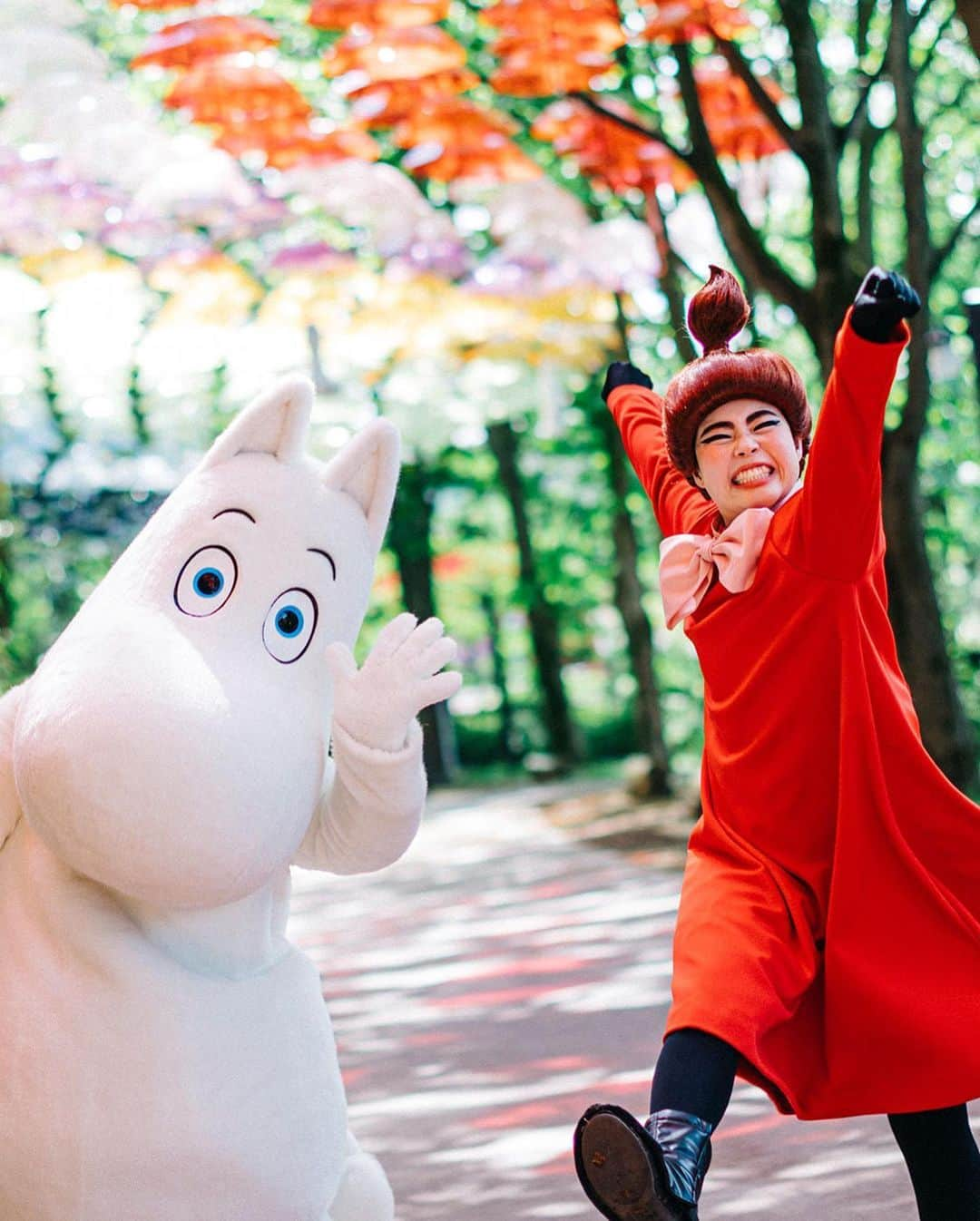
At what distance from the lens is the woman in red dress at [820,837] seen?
8.70 feet

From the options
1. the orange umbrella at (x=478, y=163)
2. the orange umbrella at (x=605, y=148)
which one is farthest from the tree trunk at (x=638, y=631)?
the orange umbrella at (x=478, y=163)

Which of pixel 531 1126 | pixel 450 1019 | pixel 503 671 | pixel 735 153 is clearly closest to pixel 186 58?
pixel 735 153

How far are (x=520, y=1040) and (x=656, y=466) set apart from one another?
103 inches

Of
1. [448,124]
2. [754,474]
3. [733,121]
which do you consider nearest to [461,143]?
[448,124]

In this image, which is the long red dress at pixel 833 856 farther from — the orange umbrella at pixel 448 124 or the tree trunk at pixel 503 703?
the tree trunk at pixel 503 703

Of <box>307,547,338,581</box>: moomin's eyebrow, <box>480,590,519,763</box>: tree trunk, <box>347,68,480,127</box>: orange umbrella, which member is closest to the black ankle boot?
<box>307,547,338,581</box>: moomin's eyebrow

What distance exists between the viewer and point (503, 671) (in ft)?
66.5

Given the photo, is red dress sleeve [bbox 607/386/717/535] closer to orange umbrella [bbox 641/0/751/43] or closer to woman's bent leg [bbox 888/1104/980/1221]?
woman's bent leg [bbox 888/1104/980/1221]

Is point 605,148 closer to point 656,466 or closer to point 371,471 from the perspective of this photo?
point 656,466

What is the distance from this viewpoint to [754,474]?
2.91 metres

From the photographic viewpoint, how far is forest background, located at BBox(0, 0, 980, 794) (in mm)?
7137

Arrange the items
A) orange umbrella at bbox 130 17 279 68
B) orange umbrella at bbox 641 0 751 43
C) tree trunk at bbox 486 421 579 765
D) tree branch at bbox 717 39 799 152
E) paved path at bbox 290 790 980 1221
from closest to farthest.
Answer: paved path at bbox 290 790 980 1221 → orange umbrella at bbox 641 0 751 43 → tree branch at bbox 717 39 799 152 → orange umbrella at bbox 130 17 279 68 → tree trunk at bbox 486 421 579 765

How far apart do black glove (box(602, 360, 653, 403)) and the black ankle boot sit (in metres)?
1.59

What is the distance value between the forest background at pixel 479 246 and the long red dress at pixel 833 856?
6.57 feet
